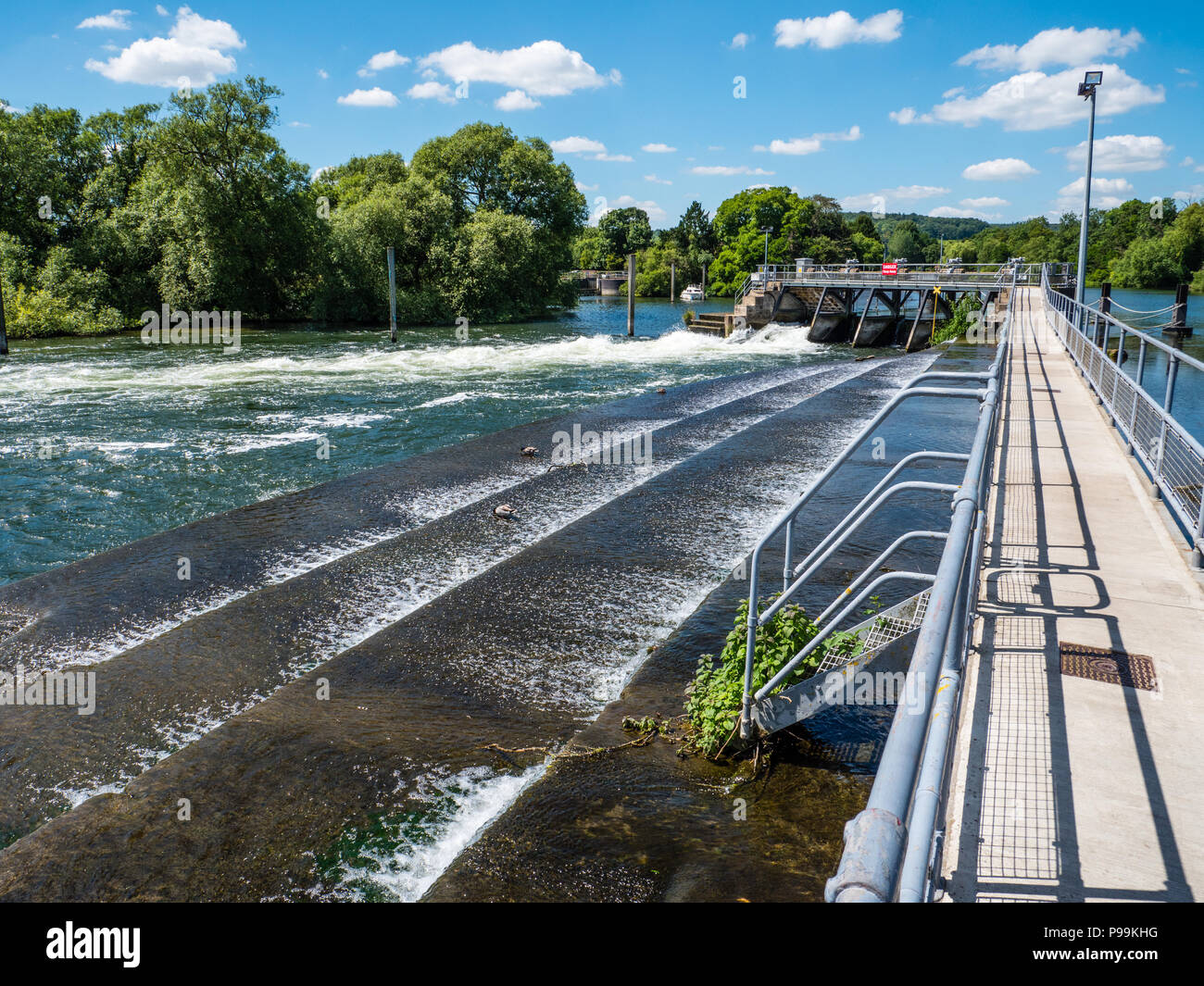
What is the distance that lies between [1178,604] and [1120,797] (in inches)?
108

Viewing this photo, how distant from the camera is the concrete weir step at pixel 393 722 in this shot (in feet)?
16.9

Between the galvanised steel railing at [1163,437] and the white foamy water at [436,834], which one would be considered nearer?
the white foamy water at [436,834]

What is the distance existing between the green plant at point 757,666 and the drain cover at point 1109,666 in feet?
4.14

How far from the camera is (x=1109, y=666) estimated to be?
5188 millimetres

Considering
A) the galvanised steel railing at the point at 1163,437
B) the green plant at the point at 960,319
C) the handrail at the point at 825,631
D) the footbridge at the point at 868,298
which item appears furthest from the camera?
the footbridge at the point at 868,298

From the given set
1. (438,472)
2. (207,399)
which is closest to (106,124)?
(207,399)

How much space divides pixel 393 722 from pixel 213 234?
161 feet

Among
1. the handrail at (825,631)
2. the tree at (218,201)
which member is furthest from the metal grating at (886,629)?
the tree at (218,201)

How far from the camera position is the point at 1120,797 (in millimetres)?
3957

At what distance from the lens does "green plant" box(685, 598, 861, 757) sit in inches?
228

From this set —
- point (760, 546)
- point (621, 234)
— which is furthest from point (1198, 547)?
point (621, 234)

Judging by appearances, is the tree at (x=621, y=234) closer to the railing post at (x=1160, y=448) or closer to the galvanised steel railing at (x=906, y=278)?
the galvanised steel railing at (x=906, y=278)

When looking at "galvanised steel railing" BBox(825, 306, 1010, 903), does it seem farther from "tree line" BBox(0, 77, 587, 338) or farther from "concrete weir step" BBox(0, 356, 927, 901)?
A: "tree line" BBox(0, 77, 587, 338)
